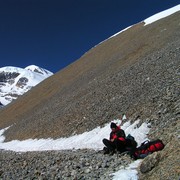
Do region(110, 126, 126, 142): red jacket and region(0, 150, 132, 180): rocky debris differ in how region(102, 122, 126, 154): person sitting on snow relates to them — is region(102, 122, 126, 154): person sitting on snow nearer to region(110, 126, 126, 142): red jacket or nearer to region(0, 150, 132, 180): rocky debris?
region(110, 126, 126, 142): red jacket

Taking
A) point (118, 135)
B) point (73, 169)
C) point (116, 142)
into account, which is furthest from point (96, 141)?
point (73, 169)

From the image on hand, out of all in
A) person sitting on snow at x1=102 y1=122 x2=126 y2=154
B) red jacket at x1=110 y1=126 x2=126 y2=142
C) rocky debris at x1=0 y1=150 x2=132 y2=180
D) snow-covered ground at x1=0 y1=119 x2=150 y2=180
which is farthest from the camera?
red jacket at x1=110 y1=126 x2=126 y2=142

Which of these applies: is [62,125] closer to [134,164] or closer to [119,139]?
[119,139]

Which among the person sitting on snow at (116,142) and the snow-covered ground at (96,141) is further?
the person sitting on snow at (116,142)

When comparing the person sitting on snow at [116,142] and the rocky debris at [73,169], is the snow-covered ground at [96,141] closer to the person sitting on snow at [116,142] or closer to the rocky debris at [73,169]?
the rocky debris at [73,169]

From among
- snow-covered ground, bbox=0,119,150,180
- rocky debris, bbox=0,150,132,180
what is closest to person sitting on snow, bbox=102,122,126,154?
rocky debris, bbox=0,150,132,180

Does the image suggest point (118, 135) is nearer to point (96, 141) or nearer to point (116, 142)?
point (116, 142)

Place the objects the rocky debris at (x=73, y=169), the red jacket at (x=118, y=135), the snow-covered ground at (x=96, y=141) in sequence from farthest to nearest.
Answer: the red jacket at (x=118, y=135) < the rocky debris at (x=73, y=169) < the snow-covered ground at (x=96, y=141)

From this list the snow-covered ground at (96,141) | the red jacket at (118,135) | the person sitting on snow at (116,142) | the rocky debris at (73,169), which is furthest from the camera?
the red jacket at (118,135)

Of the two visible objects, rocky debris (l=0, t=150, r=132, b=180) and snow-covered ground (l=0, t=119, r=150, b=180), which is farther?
rocky debris (l=0, t=150, r=132, b=180)

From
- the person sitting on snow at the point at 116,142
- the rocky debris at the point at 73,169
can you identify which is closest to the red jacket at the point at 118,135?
the person sitting on snow at the point at 116,142

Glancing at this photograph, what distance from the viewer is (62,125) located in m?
33.8

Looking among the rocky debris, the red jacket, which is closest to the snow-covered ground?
the rocky debris

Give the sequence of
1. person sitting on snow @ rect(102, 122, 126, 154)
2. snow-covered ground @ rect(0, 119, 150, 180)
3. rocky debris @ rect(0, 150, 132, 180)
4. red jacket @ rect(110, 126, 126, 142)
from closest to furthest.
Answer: snow-covered ground @ rect(0, 119, 150, 180) < rocky debris @ rect(0, 150, 132, 180) < person sitting on snow @ rect(102, 122, 126, 154) < red jacket @ rect(110, 126, 126, 142)
